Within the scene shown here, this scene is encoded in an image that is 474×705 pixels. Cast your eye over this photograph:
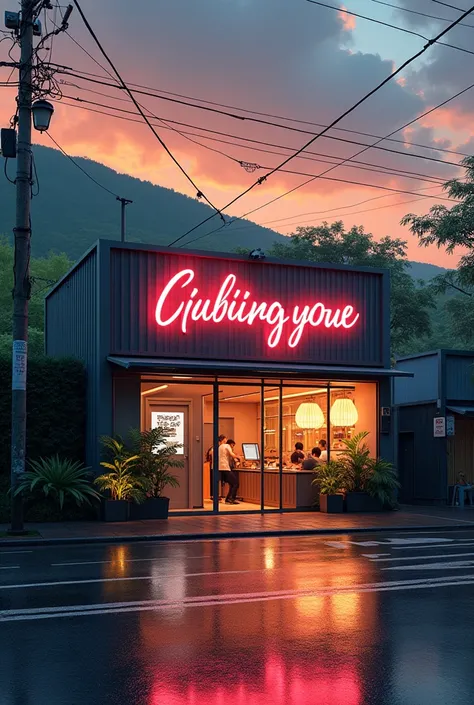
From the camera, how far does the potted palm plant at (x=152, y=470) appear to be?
843 inches

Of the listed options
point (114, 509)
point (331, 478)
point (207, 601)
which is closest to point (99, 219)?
point (331, 478)

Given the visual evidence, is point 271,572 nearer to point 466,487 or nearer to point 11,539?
point 11,539

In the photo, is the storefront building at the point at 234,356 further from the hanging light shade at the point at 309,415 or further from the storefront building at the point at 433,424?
the storefront building at the point at 433,424

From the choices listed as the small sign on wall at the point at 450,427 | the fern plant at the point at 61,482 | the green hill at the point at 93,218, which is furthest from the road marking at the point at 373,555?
the green hill at the point at 93,218

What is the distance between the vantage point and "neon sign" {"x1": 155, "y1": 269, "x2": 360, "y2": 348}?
2281cm

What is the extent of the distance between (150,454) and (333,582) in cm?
1071

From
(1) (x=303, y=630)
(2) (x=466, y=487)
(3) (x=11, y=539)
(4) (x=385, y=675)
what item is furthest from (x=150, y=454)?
(4) (x=385, y=675)

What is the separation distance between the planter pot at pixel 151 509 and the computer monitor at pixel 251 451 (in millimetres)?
3610

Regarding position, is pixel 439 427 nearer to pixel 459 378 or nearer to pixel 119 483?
pixel 459 378

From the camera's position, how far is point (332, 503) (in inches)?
922

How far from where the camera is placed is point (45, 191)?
602 feet

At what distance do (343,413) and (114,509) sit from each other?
7.56 metres

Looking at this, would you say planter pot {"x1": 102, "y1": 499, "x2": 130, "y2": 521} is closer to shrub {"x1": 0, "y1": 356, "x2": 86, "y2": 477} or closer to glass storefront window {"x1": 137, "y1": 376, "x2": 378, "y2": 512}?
shrub {"x1": 0, "y1": 356, "x2": 86, "y2": 477}

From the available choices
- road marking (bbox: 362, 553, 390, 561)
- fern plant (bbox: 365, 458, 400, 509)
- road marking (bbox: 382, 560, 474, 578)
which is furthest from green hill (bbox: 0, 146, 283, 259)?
road marking (bbox: 382, 560, 474, 578)
